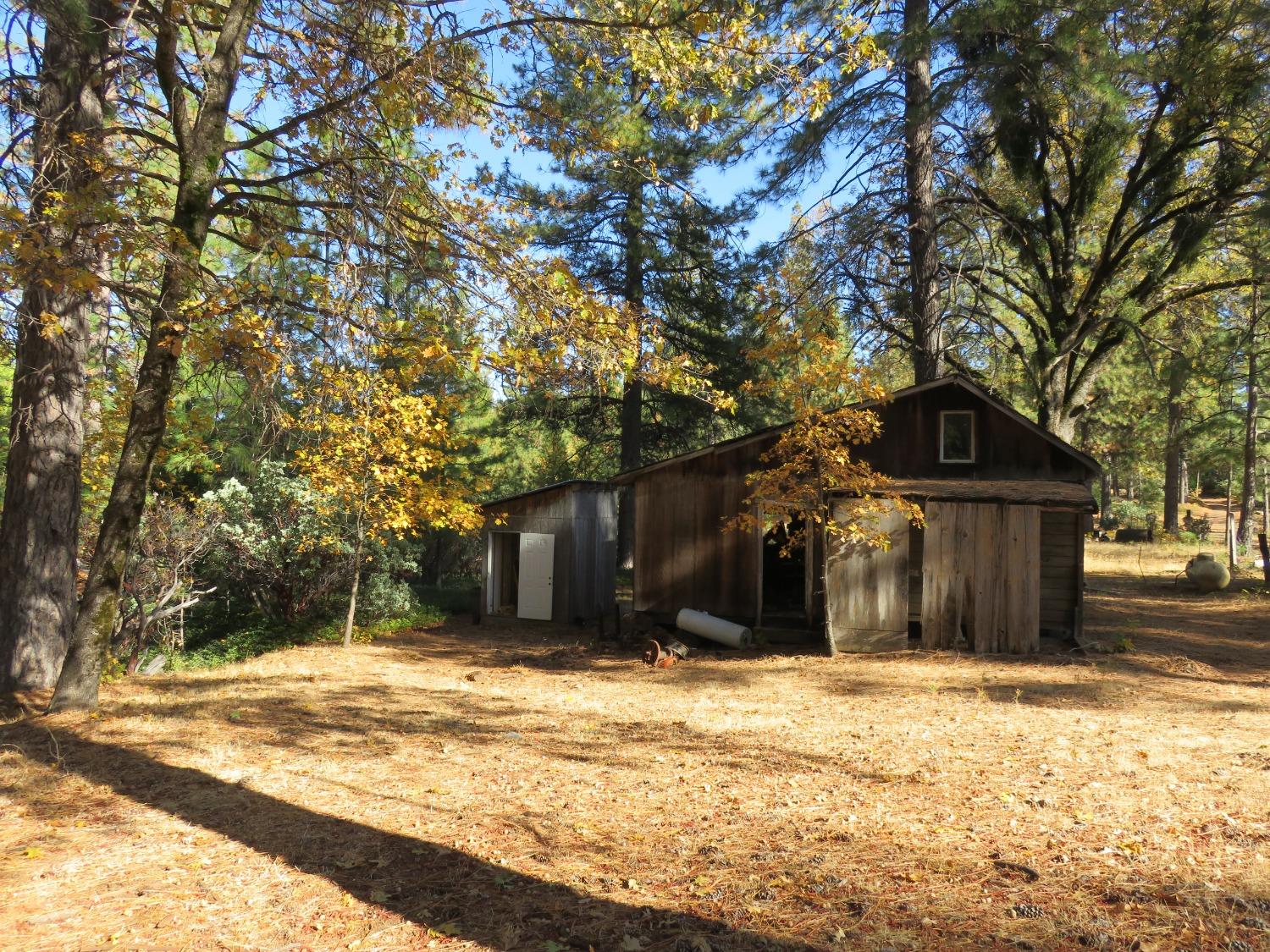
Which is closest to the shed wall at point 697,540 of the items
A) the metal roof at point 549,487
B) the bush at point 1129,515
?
the metal roof at point 549,487

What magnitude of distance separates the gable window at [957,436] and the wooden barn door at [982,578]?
1.74 meters

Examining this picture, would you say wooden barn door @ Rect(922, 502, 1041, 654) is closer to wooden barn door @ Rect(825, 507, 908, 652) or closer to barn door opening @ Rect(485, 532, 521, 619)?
wooden barn door @ Rect(825, 507, 908, 652)

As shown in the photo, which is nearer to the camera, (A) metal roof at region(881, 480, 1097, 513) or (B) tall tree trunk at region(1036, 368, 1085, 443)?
(A) metal roof at region(881, 480, 1097, 513)

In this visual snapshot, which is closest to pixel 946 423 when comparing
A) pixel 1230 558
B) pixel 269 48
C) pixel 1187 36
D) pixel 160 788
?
pixel 1187 36

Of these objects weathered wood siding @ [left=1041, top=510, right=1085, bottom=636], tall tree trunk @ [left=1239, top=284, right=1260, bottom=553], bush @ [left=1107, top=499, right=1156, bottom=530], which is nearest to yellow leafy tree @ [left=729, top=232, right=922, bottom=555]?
weathered wood siding @ [left=1041, top=510, right=1085, bottom=636]

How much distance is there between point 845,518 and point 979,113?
31.5 ft

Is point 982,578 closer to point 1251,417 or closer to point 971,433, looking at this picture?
point 971,433

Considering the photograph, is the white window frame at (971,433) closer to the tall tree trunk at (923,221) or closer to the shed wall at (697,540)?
the tall tree trunk at (923,221)

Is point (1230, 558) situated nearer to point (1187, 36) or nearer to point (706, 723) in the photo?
point (1187, 36)

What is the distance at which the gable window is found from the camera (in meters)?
14.3

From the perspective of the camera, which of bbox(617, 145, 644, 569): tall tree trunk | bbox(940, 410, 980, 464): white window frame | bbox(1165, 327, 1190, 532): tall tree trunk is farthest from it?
bbox(617, 145, 644, 569): tall tree trunk

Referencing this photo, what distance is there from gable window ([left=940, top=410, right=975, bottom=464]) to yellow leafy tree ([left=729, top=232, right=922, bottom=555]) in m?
1.45

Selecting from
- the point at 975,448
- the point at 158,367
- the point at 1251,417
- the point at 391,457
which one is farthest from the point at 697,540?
the point at 1251,417

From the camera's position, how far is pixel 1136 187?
1812 centimetres
